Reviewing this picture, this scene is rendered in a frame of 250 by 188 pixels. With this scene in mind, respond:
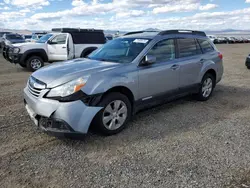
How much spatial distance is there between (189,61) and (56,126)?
10.8 feet

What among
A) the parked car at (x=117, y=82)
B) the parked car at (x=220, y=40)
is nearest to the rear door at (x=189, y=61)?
the parked car at (x=117, y=82)

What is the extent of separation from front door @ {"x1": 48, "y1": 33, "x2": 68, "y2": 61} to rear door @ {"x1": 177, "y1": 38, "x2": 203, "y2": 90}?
751 centimetres

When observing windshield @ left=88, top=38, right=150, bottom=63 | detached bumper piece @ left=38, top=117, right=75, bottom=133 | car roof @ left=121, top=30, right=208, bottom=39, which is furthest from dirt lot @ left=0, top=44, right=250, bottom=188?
car roof @ left=121, top=30, right=208, bottom=39

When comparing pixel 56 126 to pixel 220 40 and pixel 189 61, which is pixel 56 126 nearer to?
pixel 189 61

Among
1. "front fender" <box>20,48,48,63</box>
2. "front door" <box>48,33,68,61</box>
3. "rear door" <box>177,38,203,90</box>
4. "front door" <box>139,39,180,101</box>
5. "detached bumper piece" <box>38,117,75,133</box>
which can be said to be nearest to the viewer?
"detached bumper piece" <box>38,117,75,133</box>

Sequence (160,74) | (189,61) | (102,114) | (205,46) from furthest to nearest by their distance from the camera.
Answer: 1. (205,46)
2. (189,61)
3. (160,74)
4. (102,114)

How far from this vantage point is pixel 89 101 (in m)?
3.72

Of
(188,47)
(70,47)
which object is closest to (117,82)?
(188,47)

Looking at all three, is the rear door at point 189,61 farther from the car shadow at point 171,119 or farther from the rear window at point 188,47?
the car shadow at point 171,119

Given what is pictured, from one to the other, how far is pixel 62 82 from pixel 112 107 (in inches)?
35.5

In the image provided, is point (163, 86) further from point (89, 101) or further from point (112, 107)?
point (89, 101)

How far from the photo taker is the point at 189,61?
5.52 meters

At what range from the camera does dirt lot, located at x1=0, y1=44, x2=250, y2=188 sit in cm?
298

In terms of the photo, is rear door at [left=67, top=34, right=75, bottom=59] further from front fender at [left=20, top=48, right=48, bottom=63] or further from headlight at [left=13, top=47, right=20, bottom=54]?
headlight at [left=13, top=47, right=20, bottom=54]
